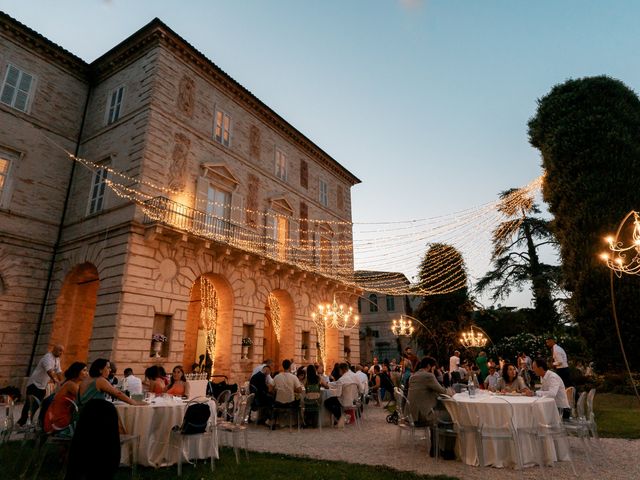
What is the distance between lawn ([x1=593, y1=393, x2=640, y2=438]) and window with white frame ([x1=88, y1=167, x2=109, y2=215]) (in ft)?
48.2

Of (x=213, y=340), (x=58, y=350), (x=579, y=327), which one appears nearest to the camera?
(x=58, y=350)

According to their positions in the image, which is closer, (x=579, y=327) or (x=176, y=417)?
(x=176, y=417)

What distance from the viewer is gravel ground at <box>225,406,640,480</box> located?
4.78 metres

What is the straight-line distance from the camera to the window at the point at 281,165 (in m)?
18.1

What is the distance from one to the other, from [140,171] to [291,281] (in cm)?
771

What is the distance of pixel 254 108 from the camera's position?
17266mm

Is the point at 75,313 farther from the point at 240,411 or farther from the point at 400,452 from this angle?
the point at 400,452

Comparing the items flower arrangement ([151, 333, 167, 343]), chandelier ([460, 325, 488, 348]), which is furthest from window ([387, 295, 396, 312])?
→ flower arrangement ([151, 333, 167, 343])

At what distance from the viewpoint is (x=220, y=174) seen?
14594 millimetres

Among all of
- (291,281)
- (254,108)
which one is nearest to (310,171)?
(254,108)

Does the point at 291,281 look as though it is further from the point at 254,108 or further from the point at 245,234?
the point at 254,108

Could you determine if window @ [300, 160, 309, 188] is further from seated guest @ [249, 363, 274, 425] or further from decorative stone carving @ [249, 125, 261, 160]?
seated guest @ [249, 363, 274, 425]

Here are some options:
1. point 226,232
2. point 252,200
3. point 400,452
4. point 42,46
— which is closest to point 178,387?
point 400,452

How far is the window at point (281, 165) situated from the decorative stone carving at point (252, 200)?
5.99 feet
